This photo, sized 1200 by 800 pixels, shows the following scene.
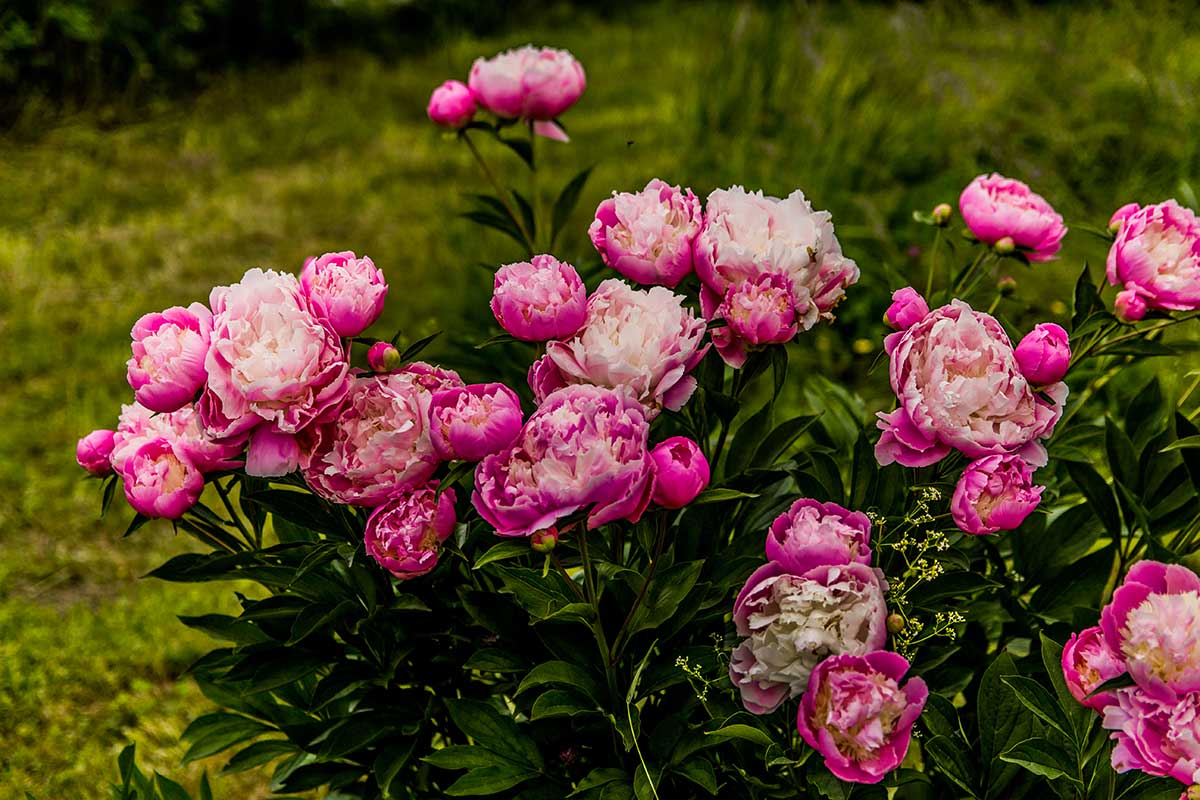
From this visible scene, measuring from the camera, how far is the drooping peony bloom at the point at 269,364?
895mm

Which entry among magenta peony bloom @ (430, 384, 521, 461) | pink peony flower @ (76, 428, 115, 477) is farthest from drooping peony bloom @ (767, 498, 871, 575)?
pink peony flower @ (76, 428, 115, 477)

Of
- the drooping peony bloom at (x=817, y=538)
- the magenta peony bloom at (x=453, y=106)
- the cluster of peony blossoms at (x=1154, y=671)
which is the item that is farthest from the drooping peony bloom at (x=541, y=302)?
the magenta peony bloom at (x=453, y=106)

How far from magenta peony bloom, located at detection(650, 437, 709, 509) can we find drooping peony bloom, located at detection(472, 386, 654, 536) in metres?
0.01

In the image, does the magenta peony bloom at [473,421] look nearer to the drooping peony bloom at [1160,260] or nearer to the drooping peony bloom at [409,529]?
the drooping peony bloom at [409,529]

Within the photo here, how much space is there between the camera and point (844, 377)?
2.95 m

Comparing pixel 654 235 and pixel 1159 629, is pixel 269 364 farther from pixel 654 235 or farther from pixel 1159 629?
pixel 1159 629

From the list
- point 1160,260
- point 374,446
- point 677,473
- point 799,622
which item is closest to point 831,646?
point 799,622

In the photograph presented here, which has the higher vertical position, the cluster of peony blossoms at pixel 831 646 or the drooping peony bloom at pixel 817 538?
the drooping peony bloom at pixel 817 538

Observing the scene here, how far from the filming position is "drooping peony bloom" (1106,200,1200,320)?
1.07m

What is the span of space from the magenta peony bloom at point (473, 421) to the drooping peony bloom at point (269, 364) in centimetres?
9

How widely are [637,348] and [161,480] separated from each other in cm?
45

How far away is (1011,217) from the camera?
47.9 inches

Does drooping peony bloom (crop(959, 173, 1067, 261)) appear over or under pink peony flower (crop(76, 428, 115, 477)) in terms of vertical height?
over

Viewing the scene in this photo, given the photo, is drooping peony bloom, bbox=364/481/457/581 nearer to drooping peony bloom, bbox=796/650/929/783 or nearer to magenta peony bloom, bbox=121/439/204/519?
magenta peony bloom, bbox=121/439/204/519
